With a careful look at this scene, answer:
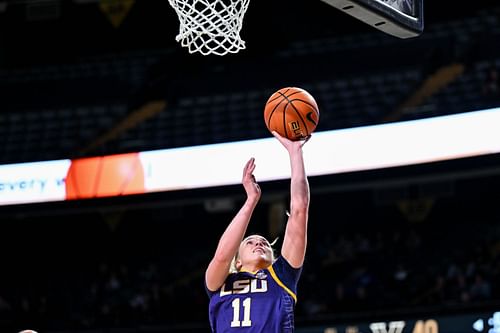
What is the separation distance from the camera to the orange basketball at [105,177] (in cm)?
1342

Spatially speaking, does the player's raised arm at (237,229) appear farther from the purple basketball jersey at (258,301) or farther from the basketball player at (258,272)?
the purple basketball jersey at (258,301)

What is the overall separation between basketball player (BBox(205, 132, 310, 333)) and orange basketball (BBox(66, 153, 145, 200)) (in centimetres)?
908

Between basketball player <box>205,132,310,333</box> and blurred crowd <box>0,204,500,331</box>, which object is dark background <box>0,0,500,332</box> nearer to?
blurred crowd <box>0,204,500,331</box>

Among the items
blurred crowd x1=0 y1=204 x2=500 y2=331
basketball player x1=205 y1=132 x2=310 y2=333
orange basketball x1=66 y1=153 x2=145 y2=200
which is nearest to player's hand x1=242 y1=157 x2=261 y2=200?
basketball player x1=205 y1=132 x2=310 y2=333

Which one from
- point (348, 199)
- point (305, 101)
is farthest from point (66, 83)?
point (305, 101)

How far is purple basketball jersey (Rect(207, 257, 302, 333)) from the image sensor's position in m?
4.27

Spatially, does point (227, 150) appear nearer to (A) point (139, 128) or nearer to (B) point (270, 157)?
(B) point (270, 157)

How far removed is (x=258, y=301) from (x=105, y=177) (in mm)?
9525

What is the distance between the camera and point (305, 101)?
4.81 meters

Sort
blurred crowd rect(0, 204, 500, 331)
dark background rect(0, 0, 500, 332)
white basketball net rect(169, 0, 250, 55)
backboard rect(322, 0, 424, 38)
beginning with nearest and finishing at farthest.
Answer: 1. backboard rect(322, 0, 424, 38)
2. white basketball net rect(169, 0, 250, 55)
3. blurred crowd rect(0, 204, 500, 331)
4. dark background rect(0, 0, 500, 332)

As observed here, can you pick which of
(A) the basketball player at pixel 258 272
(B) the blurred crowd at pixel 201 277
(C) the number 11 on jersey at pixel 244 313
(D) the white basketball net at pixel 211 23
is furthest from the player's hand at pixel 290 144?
(B) the blurred crowd at pixel 201 277

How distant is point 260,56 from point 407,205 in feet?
11.2

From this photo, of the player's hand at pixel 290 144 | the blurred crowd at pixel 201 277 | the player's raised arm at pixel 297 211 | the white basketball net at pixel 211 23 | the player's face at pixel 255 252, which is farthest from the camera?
the blurred crowd at pixel 201 277

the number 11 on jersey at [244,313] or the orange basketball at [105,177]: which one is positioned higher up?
the orange basketball at [105,177]
